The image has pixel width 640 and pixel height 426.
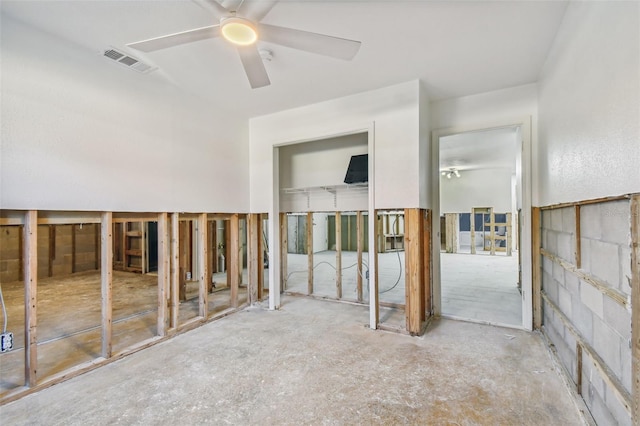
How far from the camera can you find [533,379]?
2285 millimetres

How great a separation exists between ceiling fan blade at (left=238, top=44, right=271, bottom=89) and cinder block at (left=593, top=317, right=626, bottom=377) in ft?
8.85

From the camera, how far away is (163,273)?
3115 millimetres

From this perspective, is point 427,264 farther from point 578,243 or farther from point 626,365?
point 626,365

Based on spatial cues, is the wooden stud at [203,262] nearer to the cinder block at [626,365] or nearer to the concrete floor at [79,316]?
the concrete floor at [79,316]

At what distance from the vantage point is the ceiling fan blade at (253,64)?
194cm

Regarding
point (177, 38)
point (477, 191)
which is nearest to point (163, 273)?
point (177, 38)

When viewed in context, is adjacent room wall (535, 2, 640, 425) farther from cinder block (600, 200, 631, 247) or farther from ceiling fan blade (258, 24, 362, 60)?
ceiling fan blade (258, 24, 362, 60)

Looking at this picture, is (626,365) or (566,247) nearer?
(626,365)

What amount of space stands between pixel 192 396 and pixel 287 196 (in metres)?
3.17

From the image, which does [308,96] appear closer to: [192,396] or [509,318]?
[192,396]

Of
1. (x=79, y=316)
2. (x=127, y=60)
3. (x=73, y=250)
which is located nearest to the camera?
(x=127, y=60)

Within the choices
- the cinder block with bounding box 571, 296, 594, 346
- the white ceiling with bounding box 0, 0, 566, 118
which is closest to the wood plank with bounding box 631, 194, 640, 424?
the cinder block with bounding box 571, 296, 594, 346

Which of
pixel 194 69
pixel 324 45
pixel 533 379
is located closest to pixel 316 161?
pixel 194 69

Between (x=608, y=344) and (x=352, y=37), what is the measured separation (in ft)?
8.74
